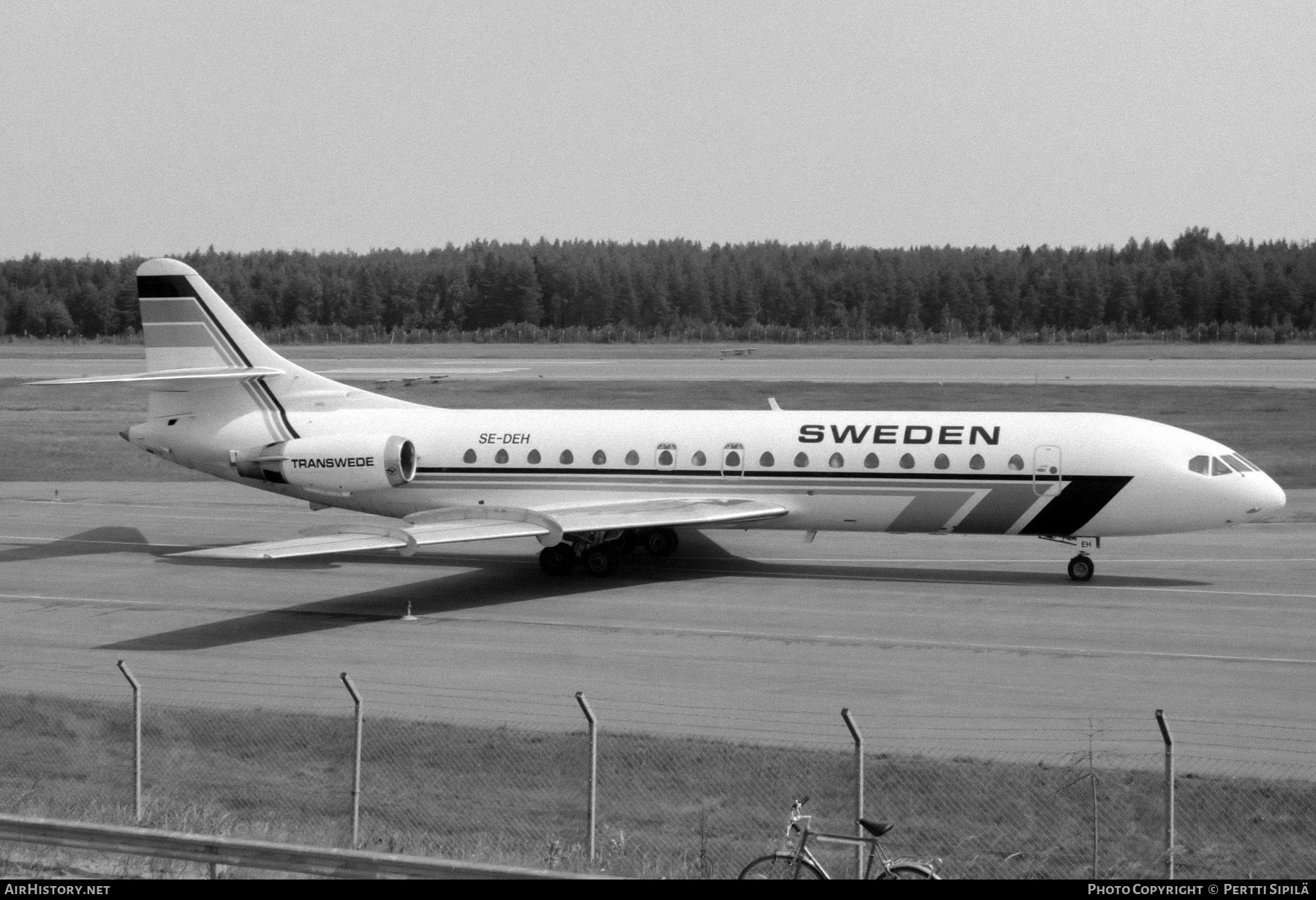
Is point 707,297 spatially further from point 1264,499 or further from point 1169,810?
point 1169,810

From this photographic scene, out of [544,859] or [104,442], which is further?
[104,442]

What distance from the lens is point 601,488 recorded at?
31.2 metres

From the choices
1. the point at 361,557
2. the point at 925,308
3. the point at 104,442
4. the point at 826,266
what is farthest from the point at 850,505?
the point at 826,266

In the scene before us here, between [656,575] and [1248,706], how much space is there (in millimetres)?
13439

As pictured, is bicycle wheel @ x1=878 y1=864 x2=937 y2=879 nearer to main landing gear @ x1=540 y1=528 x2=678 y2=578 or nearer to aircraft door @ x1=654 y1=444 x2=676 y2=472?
main landing gear @ x1=540 y1=528 x2=678 y2=578

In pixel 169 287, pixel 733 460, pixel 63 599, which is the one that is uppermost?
pixel 169 287

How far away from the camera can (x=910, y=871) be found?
11.3 meters

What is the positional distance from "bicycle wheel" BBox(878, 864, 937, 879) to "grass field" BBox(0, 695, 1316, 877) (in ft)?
7.10

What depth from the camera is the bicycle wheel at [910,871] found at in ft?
36.8

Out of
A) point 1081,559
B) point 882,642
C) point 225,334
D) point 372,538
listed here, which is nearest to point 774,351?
point 225,334

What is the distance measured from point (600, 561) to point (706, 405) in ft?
117

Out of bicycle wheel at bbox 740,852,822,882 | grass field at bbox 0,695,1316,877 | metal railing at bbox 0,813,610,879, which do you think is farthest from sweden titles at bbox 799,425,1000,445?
metal railing at bbox 0,813,610,879

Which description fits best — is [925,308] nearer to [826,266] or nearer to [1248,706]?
[826,266]

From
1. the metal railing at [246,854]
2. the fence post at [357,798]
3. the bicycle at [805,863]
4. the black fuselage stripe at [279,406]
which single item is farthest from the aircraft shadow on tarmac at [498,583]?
the bicycle at [805,863]
